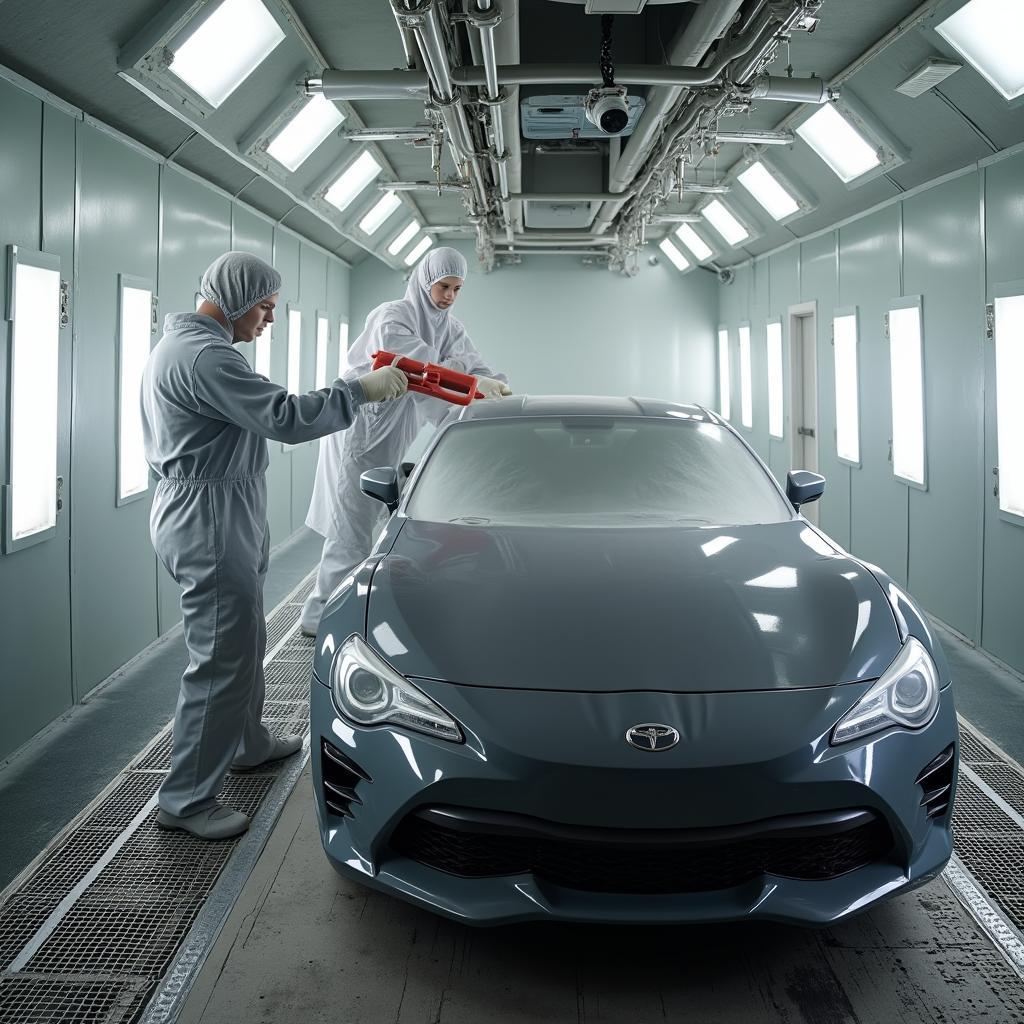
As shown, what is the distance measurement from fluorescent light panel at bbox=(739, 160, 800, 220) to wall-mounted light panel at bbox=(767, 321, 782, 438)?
1.72 m

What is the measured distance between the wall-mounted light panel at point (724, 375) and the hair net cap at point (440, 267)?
913 centimetres

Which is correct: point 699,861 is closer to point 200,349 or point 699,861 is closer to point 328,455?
point 200,349

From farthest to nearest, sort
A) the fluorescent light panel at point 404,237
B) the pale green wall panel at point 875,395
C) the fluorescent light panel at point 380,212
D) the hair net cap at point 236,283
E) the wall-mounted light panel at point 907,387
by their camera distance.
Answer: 1. the fluorescent light panel at point 404,237
2. the fluorescent light panel at point 380,212
3. the pale green wall panel at point 875,395
4. the wall-mounted light panel at point 907,387
5. the hair net cap at point 236,283

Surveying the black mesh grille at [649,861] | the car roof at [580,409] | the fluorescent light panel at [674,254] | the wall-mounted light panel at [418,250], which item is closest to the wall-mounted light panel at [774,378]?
the fluorescent light panel at [674,254]

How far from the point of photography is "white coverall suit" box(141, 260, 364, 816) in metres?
3.03

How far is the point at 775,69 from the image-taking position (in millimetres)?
5977

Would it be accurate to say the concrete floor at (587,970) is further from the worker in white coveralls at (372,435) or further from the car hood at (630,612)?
the worker in white coveralls at (372,435)

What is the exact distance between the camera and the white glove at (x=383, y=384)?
3346mm

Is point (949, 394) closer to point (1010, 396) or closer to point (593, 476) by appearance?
Result: point (1010, 396)

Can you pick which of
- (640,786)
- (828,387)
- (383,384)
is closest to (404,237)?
(828,387)

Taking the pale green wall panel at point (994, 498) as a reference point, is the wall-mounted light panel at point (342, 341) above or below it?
above

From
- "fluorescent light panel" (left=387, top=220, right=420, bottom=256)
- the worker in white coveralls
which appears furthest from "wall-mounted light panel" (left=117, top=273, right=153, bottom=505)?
"fluorescent light panel" (left=387, top=220, right=420, bottom=256)

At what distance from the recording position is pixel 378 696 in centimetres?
232

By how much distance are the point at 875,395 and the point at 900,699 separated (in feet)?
19.1
